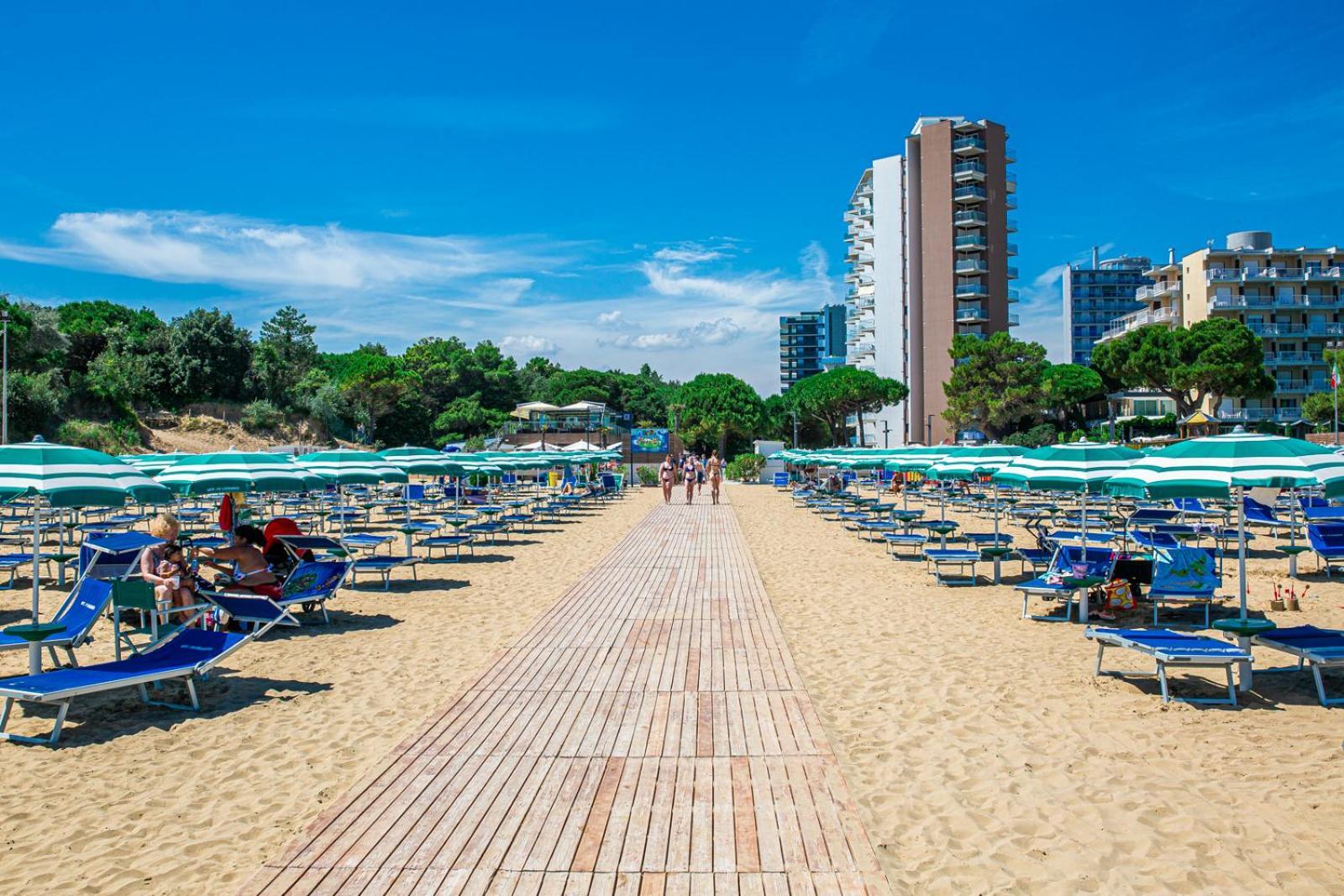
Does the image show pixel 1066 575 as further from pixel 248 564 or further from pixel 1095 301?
pixel 1095 301

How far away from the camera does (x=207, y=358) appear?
182 ft

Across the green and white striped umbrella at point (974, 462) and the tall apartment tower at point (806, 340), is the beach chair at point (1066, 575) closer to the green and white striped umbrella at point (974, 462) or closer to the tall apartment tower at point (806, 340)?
the green and white striped umbrella at point (974, 462)

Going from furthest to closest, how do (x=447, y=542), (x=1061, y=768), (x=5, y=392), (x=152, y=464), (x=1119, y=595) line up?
1. (x=5, y=392)
2. (x=152, y=464)
3. (x=447, y=542)
4. (x=1119, y=595)
5. (x=1061, y=768)

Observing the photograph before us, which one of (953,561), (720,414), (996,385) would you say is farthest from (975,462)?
(720,414)

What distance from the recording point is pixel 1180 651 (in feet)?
22.8

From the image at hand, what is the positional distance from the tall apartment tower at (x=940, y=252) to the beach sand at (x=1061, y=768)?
59828mm

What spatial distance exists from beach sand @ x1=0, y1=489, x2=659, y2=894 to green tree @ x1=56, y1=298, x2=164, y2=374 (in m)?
50.6

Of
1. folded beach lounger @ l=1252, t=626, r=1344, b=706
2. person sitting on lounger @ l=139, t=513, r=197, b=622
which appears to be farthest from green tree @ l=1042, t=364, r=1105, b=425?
person sitting on lounger @ l=139, t=513, r=197, b=622

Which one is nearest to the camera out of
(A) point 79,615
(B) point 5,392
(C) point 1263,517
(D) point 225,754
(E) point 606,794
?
(E) point 606,794

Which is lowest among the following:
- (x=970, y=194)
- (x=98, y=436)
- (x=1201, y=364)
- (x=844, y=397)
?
(x=98, y=436)

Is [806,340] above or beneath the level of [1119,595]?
above

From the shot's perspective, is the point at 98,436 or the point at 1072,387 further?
the point at 1072,387

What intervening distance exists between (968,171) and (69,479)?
70114mm

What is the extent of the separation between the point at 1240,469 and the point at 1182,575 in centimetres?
234
